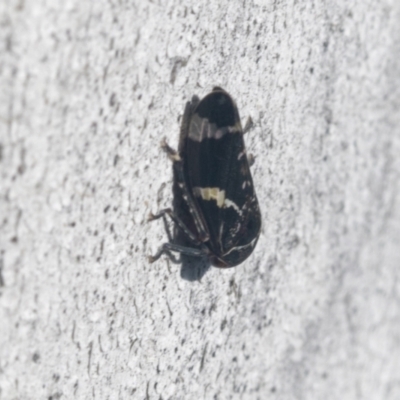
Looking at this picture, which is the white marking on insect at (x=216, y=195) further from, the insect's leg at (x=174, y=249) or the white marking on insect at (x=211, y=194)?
the insect's leg at (x=174, y=249)

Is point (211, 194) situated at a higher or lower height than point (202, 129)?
lower

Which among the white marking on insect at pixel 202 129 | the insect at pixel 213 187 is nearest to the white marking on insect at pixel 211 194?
the insect at pixel 213 187

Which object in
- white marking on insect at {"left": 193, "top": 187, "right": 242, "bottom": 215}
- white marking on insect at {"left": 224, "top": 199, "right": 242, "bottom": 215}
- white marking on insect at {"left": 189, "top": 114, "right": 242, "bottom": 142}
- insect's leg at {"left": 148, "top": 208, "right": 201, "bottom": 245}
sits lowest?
insect's leg at {"left": 148, "top": 208, "right": 201, "bottom": 245}

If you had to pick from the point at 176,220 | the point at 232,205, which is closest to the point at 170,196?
the point at 176,220

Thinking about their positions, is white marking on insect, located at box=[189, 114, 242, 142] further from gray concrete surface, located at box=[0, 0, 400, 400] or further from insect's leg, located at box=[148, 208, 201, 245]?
insect's leg, located at box=[148, 208, 201, 245]

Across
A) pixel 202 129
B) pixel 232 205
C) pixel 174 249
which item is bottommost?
pixel 174 249

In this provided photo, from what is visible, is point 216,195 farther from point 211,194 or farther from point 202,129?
point 202,129

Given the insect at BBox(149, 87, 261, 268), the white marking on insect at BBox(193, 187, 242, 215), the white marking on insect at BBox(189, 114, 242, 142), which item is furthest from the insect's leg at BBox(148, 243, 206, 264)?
the white marking on insect at BBox(189, 114, 242, 142)
